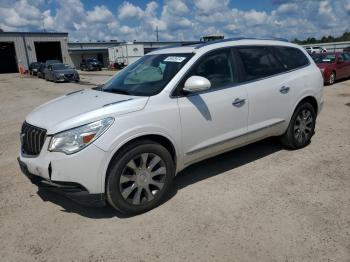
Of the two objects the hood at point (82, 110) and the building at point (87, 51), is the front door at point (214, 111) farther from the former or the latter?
the building at point (87, 51)

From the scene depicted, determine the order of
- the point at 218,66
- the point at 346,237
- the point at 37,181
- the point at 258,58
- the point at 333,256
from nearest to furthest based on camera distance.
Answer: the point at 333,256 → the point at 346,237 → the point at 37,181 → the point at 218,66 → the point at 258,58

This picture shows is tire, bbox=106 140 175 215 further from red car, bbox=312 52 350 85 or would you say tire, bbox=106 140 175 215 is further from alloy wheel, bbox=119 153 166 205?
red car, bbox=312 52 350 85

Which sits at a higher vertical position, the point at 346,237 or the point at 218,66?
the point at 218,66

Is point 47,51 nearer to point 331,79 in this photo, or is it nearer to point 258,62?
point 331,79

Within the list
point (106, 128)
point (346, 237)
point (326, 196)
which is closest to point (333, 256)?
point (346, 237)

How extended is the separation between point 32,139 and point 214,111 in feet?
6.92

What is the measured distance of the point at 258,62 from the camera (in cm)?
490

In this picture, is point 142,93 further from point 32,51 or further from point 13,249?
point 32,51

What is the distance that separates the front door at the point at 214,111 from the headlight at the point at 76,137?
100 cm

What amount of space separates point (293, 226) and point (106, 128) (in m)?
2.10

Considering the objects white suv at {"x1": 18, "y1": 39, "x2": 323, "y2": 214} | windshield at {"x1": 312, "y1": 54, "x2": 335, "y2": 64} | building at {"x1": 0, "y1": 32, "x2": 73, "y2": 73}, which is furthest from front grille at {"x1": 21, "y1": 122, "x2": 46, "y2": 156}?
building at {"x1": 0, "y1": 32, "x2": 73, "y2": 73}

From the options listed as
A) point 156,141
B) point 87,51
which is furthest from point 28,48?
point 156,141

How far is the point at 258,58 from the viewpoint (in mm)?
4918

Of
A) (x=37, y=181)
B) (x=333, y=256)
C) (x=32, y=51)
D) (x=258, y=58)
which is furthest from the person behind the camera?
(x=32, y=51)
